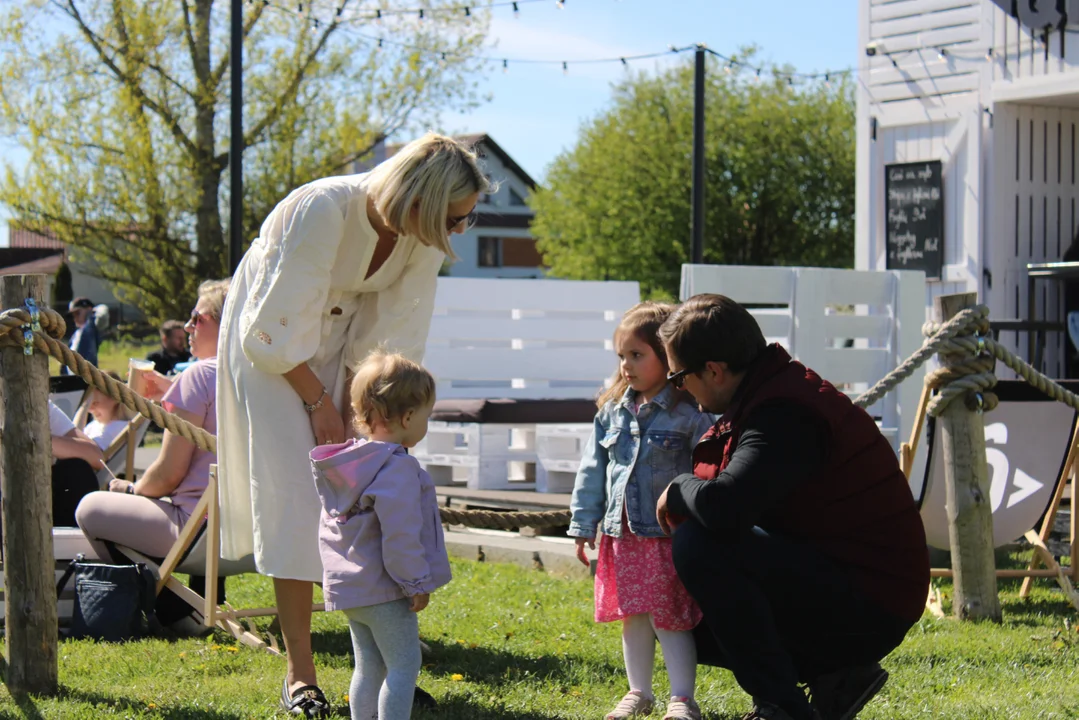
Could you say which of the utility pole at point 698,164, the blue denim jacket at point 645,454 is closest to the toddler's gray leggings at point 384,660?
the blue denim jacket at point 645,454

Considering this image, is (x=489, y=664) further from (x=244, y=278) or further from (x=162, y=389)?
(x=162, y=389)

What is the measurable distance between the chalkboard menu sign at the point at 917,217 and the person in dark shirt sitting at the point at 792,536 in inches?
340

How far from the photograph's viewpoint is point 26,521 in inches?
159

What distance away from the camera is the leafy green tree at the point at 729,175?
1601 inches

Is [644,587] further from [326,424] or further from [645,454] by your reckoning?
[326,424]

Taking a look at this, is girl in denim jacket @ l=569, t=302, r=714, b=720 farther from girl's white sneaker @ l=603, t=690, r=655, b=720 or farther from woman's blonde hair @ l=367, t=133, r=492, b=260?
woman's blonde hair @ l=367, t=133, r=492, b=260

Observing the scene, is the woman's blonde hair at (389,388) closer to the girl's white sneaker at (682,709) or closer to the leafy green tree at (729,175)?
the girl's white sneaker at (682,709)

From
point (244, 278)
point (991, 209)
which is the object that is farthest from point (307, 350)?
point (991, 209)

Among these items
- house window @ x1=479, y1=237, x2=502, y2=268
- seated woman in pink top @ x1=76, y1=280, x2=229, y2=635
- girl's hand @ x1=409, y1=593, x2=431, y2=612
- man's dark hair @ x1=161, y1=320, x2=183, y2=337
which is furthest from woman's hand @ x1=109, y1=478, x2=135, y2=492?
house window @ x1=479, y1=237, x2=502, y2=268

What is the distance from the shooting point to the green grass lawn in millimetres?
3916

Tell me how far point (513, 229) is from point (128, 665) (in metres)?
62.8

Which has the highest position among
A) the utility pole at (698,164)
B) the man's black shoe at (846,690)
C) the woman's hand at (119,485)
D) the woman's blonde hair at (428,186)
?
the utility pole at (698,164)

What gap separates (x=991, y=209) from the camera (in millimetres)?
11164

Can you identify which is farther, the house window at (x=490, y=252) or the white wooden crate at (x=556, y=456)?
the house window at (x=490, y=252)
